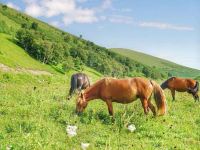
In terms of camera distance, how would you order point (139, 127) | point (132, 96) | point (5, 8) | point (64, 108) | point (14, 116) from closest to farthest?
1. point (139, 127)
2. point (14, 116)
3. point (132, 96)
4. point (64, 108)
5. point (5, 8)

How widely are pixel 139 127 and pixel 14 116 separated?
491cm

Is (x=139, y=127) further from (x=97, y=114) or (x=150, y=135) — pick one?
(x=97, y=114)

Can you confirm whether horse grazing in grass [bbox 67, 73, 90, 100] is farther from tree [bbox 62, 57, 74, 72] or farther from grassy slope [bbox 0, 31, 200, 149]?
tree [bbox 62, 57, 74, 72]

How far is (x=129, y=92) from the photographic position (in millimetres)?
16922

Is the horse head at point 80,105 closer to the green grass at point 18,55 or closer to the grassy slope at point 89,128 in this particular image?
the grassy slope at point 89,128

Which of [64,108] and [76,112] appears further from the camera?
[64,108]

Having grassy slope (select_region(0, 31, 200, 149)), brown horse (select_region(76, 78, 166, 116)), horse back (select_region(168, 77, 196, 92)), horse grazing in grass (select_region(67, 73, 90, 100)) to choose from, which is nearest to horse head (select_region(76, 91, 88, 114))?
brown horse (select_region(76, 78, 166, 116))

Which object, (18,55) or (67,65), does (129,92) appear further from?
(67,65)

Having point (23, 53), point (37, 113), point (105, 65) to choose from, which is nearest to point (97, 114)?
point (37, 113)

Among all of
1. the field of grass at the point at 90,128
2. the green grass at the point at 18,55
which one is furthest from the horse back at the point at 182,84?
the green grass at the point at 18,55

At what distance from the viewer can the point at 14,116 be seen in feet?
52.3

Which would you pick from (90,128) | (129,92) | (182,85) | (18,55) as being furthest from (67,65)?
(90,128)

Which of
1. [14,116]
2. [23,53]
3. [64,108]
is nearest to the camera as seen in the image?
[14,116]

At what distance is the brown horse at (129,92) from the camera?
16906mm
